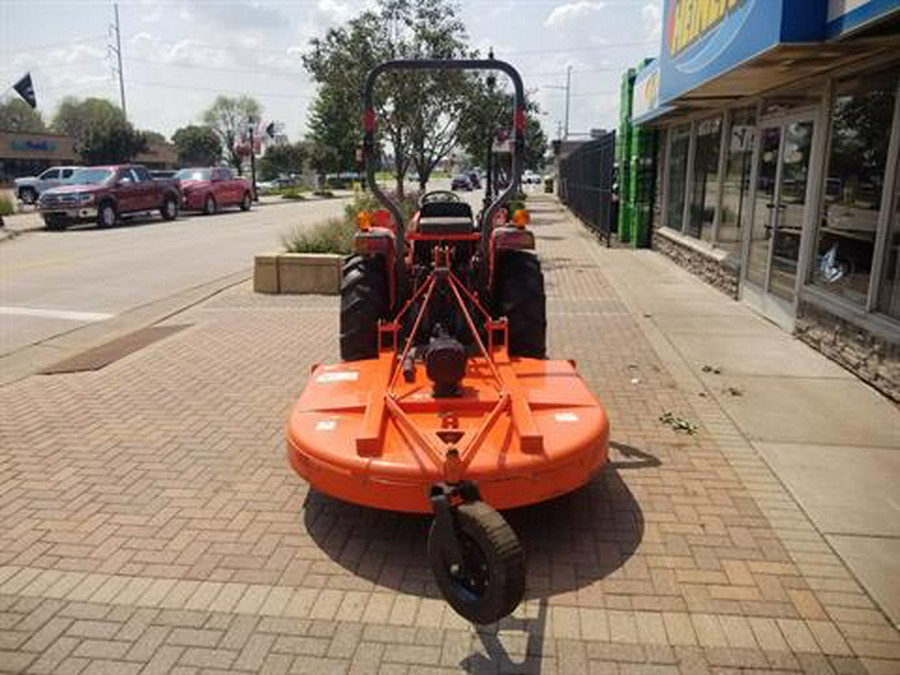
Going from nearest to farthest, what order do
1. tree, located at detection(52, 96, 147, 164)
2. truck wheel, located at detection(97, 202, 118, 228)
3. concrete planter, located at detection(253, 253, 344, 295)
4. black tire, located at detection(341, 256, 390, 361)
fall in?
black tire, located at detection(341, 256, 390, 361) → concrete planter, located at detection(253, 253, 344, 295) → truck wheel, located at detection(97, 202, 118, 228) → tree, located at detection(52, 96, 147, 164)

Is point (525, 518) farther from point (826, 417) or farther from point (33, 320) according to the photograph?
point (33, 320)

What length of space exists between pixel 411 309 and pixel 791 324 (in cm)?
475

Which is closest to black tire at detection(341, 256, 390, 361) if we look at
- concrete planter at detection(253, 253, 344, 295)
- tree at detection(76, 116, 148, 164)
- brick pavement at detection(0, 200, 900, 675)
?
brick pavement at detection(0, 200, 900, 675)

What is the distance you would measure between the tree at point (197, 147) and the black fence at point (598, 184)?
69.6m

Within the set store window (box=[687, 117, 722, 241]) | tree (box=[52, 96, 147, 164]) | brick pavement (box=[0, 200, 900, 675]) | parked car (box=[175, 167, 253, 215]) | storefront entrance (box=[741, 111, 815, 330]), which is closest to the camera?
brick pavement (box=[0, 200, 900, 675])

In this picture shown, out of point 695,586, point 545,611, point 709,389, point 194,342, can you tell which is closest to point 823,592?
point 695,586

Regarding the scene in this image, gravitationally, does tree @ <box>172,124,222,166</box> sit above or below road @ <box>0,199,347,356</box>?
above

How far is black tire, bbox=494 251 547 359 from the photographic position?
5.24 metres

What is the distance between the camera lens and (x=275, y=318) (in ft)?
30.3

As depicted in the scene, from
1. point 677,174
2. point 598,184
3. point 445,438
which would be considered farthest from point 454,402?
point 598,184

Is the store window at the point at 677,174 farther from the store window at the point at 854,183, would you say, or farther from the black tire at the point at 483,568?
the black tire at the point at 483,568

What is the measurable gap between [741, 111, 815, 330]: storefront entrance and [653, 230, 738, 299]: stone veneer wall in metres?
0.48

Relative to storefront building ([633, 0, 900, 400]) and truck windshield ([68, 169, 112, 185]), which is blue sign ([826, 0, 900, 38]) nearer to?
storefront building ([633, 0, 900, 400])

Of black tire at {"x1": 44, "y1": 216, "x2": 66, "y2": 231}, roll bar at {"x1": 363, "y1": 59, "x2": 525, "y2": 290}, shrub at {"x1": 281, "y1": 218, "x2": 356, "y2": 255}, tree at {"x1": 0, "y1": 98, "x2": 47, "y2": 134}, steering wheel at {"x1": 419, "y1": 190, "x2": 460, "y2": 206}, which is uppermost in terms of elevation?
tree at {"x1": 0, "y1": 98, "x2": 47, "y2": 134}
